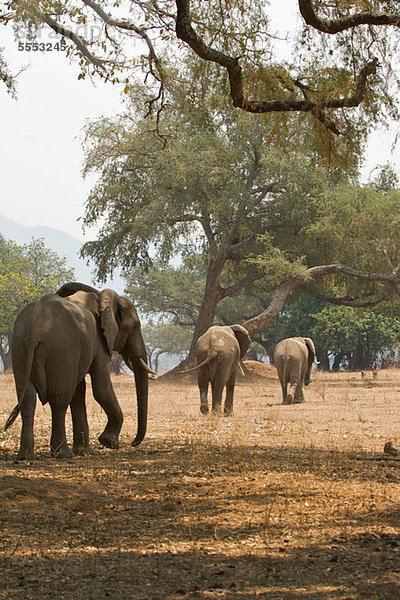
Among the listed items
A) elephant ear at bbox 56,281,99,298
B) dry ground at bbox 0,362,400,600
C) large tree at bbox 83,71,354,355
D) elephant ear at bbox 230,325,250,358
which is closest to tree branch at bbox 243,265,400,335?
large tree at bbox 83,71,354,355

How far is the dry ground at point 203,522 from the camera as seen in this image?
421 cm

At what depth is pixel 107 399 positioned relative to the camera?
9336 millimetres

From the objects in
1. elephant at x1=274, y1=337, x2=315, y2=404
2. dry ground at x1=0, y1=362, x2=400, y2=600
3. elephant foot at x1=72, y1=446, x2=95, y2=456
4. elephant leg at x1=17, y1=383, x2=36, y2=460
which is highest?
elephant at x1=274, y1=337, x2=315, y2=404

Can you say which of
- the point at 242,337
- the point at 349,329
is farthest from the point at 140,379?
the point at 349,329

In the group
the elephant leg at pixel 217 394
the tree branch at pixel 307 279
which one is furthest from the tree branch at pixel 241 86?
the tree branch at pixel 307 279

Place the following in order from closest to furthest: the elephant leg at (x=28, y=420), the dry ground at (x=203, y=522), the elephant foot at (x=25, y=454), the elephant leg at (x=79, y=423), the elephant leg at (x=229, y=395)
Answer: the dry ground at (x=203, y=522)
the elephant leg at (x=28, y=420)
the elephant foot at (x=25, y=454)
the elephant leg at (x=79, y=423)
the elephant leg at (x=229, y=395)

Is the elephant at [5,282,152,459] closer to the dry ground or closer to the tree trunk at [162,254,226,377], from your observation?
the dry ground

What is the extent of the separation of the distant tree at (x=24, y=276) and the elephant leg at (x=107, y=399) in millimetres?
40222

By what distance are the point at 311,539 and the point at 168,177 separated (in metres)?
26.4

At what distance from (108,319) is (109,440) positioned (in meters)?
1.53

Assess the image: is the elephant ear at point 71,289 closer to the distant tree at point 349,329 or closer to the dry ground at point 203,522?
the dry ground at point 203,522

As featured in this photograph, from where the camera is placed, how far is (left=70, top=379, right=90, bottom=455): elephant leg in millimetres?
9125

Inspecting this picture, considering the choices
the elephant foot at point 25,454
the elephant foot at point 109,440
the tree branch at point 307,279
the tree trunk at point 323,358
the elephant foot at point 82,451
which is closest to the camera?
the elephant foot at point 25,454

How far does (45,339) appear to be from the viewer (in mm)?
8211
